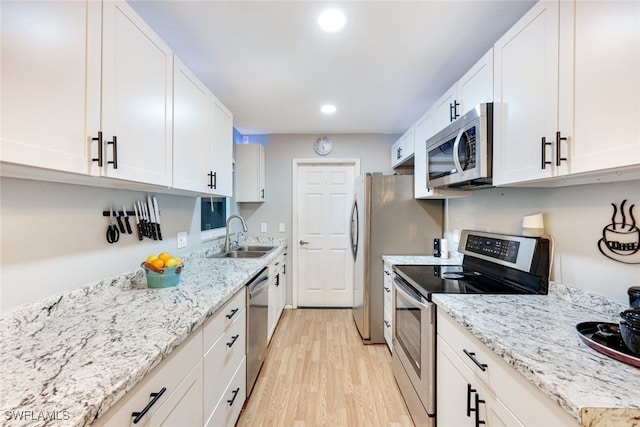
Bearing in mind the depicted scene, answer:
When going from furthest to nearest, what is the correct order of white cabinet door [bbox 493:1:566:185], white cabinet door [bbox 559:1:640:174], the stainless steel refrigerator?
1. the stainless steel refrigerator
2. white cabinet door [bbox 493:1:566:185]
3. white cabinet door [bbox 559:1:640:174]

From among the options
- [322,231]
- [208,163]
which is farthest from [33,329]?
[322,231]

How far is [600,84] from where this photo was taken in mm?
871

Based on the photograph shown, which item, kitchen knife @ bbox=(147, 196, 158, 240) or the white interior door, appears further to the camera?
the white interior door

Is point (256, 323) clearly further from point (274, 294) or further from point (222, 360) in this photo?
point (274, 294)

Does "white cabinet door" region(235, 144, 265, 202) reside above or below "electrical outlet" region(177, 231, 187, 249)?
above

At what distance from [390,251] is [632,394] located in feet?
6.73

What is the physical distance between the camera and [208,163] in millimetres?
1974

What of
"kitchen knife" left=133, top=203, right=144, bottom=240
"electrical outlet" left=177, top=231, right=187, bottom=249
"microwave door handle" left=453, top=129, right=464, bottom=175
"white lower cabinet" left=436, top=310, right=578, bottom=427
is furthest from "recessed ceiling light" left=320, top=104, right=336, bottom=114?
"white lower cabinet" left=436, top=310, right=578, bottom=427

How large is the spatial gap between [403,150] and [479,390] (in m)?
2.42

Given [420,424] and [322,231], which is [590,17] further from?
[322,231]

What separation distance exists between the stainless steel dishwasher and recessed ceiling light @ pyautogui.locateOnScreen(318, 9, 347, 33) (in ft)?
5.53

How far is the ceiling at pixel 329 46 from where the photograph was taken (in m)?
1.39

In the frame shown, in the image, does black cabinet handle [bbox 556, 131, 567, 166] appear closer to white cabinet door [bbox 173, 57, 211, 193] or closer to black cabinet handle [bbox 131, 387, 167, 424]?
black cabinet handle [bbox 131, 387, 167, 424]

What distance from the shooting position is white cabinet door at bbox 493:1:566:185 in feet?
3.45
